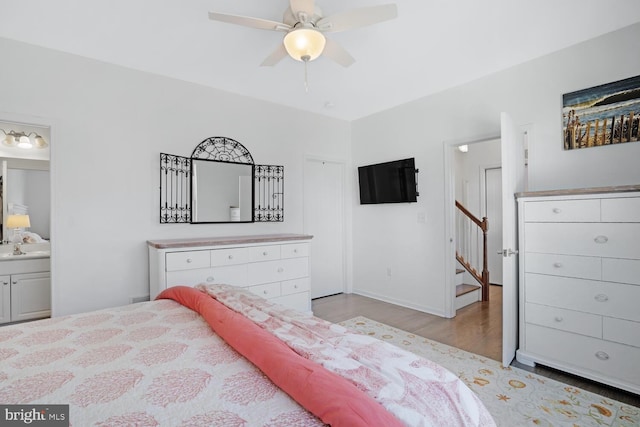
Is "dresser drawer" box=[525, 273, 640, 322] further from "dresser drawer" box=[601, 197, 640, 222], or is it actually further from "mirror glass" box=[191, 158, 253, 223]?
"mirror glass" box=[191, 158, 253, 223]

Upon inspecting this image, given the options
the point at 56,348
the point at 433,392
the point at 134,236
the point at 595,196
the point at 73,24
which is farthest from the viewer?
the point at 134,236

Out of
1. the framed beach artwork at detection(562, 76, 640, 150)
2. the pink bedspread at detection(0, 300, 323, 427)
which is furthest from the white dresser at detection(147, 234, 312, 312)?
the framed beach artwork at detection(562, 76, 640, 150)

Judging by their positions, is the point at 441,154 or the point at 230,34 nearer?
the point at 230,34

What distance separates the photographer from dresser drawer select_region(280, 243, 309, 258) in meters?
3.36

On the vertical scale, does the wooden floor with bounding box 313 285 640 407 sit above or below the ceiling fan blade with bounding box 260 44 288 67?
below

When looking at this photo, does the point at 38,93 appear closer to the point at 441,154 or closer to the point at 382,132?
the point at 382,132

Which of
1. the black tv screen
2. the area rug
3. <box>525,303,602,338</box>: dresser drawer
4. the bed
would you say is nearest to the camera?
the bed

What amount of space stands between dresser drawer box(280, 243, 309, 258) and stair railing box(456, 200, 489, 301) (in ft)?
7.43

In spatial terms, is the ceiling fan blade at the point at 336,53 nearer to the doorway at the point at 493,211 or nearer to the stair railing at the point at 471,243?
the stair railing at the point at 471,243

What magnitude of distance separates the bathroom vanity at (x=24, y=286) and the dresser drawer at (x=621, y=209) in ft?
16.7

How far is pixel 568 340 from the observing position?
2.20 metres

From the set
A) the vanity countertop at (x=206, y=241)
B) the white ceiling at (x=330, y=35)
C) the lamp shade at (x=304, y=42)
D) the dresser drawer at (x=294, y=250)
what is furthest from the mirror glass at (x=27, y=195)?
the lamp shade at (x=304, y=42)

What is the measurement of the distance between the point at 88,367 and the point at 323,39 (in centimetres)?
204

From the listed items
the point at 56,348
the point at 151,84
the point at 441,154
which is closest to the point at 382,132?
the point at 441,154
